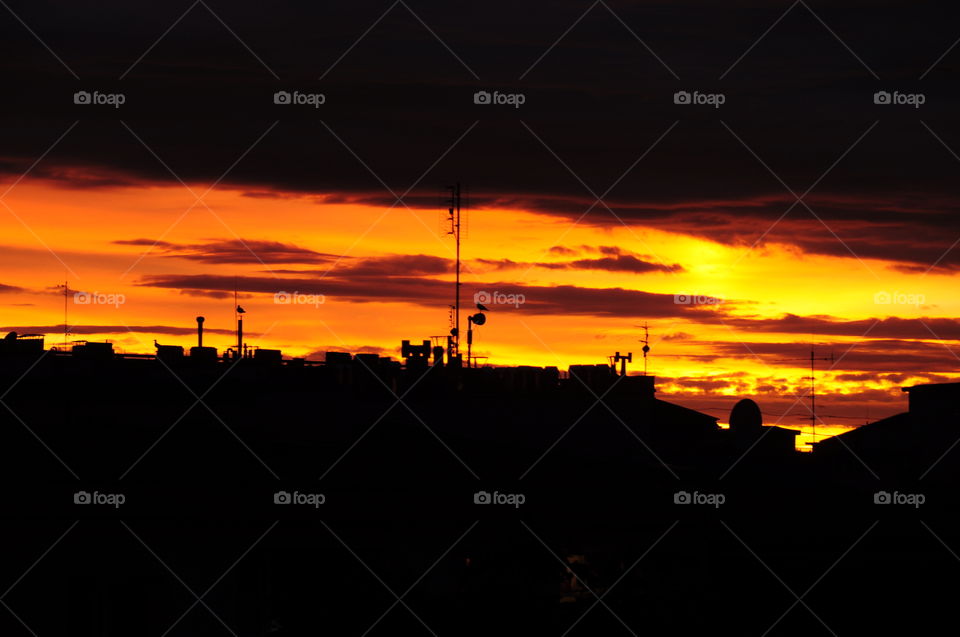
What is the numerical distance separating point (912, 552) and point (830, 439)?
96.4ft

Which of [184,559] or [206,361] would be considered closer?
[184,559]

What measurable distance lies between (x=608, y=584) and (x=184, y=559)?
9.50 meters

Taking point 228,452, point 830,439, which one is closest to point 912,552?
point 228,452

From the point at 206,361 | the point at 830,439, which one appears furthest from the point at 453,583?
the point at 830,439

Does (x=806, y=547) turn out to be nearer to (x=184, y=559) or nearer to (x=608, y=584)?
(x=608, y=584)

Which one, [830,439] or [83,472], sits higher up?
[830,439]

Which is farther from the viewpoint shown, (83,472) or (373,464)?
(373,464)

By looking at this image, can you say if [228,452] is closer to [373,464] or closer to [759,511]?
[373,464]

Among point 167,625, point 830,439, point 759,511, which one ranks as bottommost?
point 167,625

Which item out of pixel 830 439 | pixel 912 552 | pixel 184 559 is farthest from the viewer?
pixel 830 439

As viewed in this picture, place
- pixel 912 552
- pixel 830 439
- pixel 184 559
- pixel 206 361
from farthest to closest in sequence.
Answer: pixel 830 439 → pixel 206 361 → pixel 912 552 → pixel 184 559

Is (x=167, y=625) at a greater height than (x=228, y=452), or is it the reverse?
(x=228, y=452)

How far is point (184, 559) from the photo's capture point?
30016 mm

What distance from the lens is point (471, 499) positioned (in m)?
30.8
